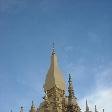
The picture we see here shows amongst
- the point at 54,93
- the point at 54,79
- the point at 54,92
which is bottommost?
the point at 54,93

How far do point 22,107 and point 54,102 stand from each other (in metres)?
8.28

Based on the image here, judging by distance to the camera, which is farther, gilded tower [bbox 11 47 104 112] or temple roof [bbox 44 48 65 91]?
temple roof [bbox 44 48 65 91]

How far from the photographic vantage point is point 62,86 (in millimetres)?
67438

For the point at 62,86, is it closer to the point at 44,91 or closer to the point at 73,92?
the point at 44,91

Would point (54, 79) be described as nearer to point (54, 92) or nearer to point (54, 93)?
point (54, 92)

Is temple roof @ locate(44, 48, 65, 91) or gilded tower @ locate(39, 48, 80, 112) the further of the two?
temple roof @ locate(44, 48, 65, 91)

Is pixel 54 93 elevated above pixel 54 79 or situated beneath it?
situated beneath

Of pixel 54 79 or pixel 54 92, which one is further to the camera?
pixel 54 79

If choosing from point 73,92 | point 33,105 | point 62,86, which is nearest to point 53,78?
point 62,86

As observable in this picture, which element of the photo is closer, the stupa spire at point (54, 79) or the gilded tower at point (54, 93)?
the gilded tower at point (54, 93)

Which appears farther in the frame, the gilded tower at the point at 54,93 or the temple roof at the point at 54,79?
the temple roof at the point at 54,79

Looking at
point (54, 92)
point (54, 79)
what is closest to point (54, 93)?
point (54, 92)

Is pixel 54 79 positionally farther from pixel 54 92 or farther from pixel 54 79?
→ pixel 54 92

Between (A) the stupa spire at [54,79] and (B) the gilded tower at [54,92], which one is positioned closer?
(B) the gilded tower at [54,92]
